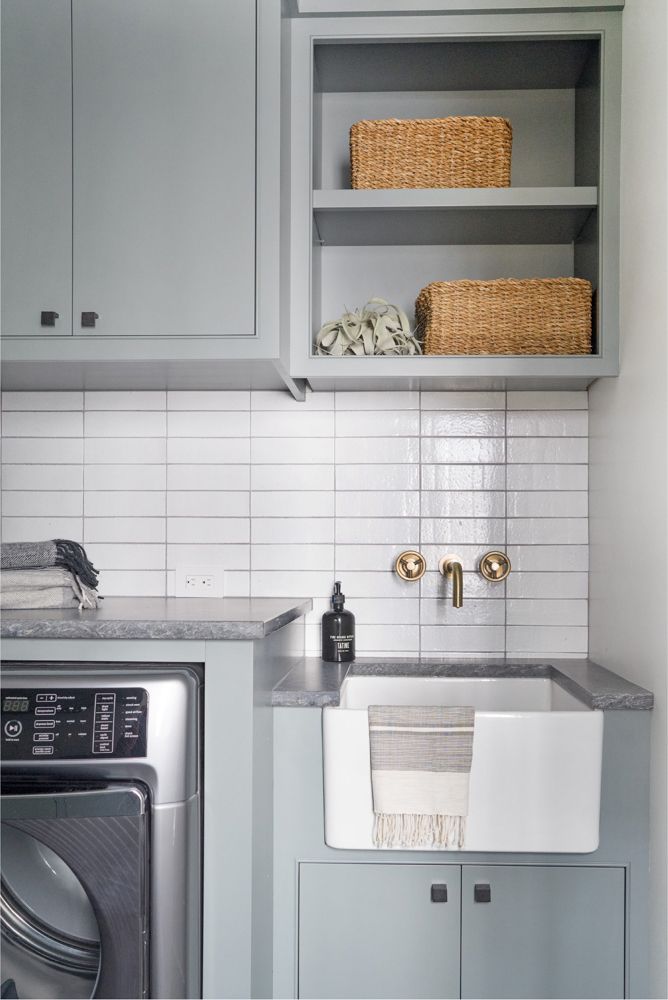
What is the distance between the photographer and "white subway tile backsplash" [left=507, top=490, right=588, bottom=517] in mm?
2037

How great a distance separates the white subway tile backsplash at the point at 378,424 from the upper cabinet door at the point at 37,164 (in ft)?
2.41

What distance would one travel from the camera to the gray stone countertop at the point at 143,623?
1.41m

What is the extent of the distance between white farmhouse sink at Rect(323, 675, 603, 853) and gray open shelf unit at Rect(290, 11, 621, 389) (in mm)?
758

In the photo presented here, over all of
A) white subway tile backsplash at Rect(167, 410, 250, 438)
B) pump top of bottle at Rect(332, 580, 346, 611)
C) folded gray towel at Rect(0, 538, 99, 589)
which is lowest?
pump top of bottle at Rect(332, 580, 346, 611)

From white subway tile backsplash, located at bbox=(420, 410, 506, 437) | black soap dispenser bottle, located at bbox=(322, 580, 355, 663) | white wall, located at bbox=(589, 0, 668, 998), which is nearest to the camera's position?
white wall, located at bbox=(589, 0, 668, 998)

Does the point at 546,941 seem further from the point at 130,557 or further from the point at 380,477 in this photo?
the point at 130,557

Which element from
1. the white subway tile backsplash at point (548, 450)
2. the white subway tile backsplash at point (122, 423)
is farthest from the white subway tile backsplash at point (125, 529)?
the white subway tile backsplash at point (548, 450)

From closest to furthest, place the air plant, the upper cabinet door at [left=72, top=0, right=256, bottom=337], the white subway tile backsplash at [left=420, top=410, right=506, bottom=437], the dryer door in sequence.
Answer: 1. the dryer door
2. the upper cabinet door at [left=72, top=0, right=256, bottom=337]
3. the air plant
4. the white subway tile backsplash at [left=420, top=410, right=506, bottom=437]

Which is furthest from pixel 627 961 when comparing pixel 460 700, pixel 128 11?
pixel 128 11

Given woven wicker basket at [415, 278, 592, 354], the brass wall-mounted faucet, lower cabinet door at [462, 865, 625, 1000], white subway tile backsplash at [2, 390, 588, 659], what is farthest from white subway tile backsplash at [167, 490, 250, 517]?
lower cabinet door at [462, 865, 625, 1000]

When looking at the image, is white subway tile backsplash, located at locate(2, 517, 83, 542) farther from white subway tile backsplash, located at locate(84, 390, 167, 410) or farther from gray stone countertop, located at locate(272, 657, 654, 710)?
gray stone countertop, located at locate(272, 657, 654, 710)

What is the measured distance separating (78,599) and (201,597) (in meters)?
0.38

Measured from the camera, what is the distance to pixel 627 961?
1553 mm

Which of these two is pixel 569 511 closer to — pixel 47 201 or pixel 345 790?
pixel 345 790
